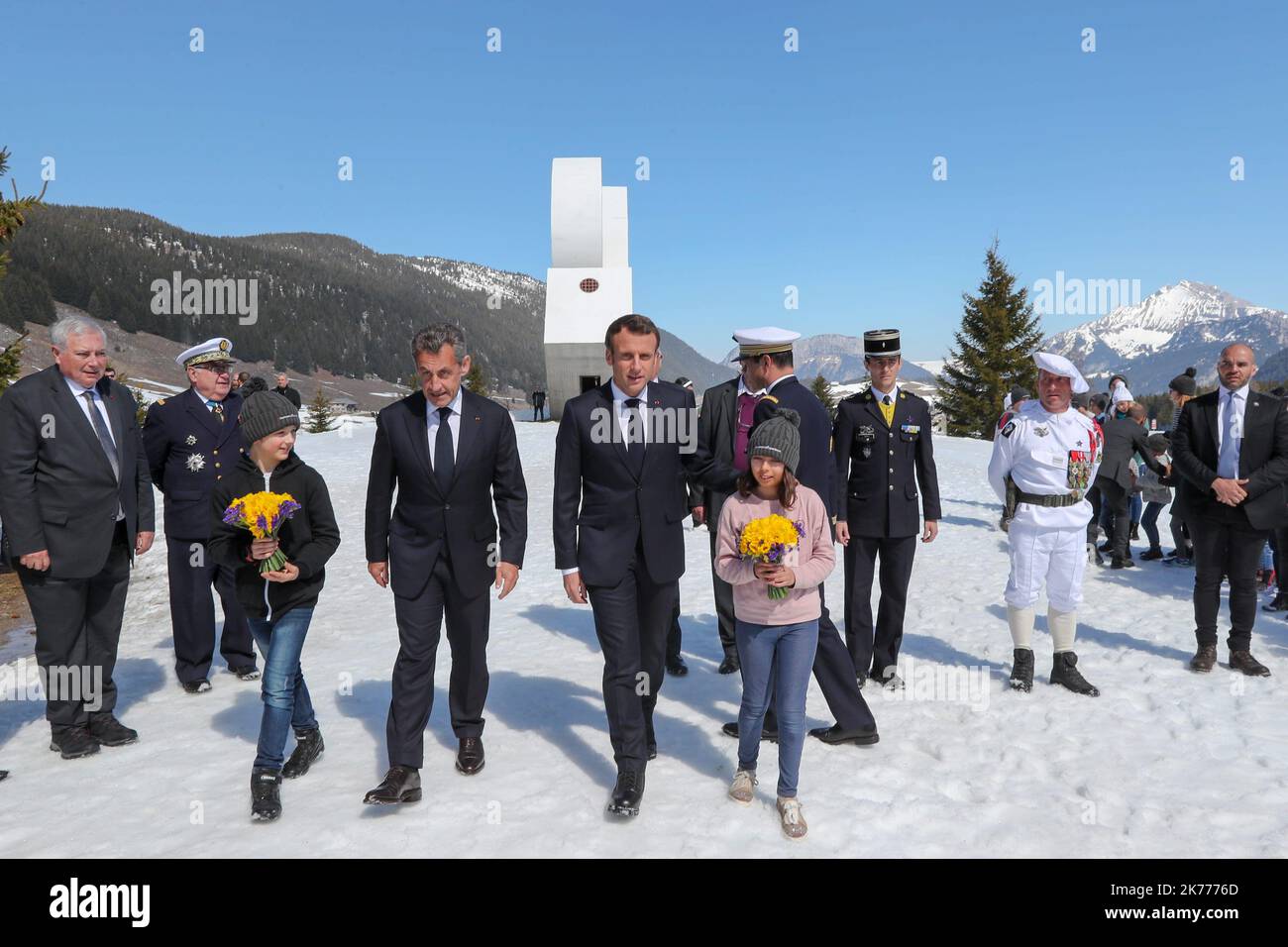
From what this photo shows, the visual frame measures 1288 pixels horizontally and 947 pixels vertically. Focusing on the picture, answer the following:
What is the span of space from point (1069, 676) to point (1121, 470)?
17.4 feet

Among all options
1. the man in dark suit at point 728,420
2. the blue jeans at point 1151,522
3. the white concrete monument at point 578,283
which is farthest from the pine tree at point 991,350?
the man in dark suit at point 728,420

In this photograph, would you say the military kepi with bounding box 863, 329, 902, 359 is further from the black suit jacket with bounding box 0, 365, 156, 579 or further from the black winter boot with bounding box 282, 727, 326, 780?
the black suit jacket with bounding box 0, 365, 156, 579

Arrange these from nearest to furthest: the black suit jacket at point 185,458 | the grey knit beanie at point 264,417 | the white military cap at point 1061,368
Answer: the grey knit beanie at point 264,417 → the white military cap at point 1061,368 → the black suit jacket at point 185,458

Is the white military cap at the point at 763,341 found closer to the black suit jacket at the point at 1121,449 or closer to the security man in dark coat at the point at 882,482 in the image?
the security man in dark coat at the point at 882,482

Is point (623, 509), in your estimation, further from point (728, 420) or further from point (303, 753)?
point (303, 753)

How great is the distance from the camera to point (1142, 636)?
273 inches

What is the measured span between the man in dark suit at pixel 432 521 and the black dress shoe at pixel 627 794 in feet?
3.40

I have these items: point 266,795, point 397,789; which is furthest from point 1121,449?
point 266,795

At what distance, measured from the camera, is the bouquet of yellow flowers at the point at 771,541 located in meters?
3.55

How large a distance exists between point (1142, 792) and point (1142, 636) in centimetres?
343

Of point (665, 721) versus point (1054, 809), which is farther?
point (665, 721)

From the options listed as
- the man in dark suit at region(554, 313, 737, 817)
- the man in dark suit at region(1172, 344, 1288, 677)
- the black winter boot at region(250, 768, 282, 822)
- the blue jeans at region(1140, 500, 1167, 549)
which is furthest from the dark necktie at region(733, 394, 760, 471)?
the blue jeans at region(1140, 500, 1167, 549)
